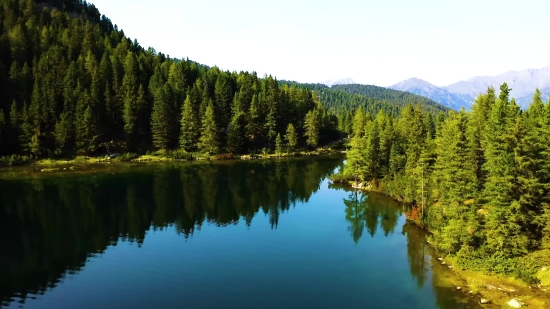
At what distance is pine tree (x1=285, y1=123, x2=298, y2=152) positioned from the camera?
12788 centimetres

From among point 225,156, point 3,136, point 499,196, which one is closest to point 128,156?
point 225,156

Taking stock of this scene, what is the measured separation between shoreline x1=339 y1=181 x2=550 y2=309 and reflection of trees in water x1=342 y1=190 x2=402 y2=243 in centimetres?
1591

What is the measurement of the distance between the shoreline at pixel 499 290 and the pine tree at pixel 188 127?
95461mm

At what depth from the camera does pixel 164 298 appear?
32531 mm

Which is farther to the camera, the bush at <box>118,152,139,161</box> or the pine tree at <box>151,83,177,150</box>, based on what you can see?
the pine tree at <box>151,83,177,150</box>

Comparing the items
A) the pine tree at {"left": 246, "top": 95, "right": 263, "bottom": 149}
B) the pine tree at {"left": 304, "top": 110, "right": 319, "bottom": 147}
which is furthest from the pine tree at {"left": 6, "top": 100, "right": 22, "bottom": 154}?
the pine tree at {"left": 304, "top": 110, "right": 319, "bottom": 147}

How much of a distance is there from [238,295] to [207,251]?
12068mm

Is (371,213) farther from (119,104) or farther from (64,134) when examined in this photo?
(119,104)

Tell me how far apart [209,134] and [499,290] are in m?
95.9

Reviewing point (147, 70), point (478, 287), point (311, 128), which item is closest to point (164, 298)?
point (478, 287)

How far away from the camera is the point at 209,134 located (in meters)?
119

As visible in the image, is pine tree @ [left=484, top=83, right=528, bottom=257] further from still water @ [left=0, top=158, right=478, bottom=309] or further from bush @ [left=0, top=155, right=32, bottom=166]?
bush @ [left=0, top=155, right=32, bottom=166]

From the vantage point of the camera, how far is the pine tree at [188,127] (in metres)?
121

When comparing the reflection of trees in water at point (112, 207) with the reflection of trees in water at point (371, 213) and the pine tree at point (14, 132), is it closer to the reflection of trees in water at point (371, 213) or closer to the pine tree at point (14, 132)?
the reflection of trees in water at point (371, 213)
